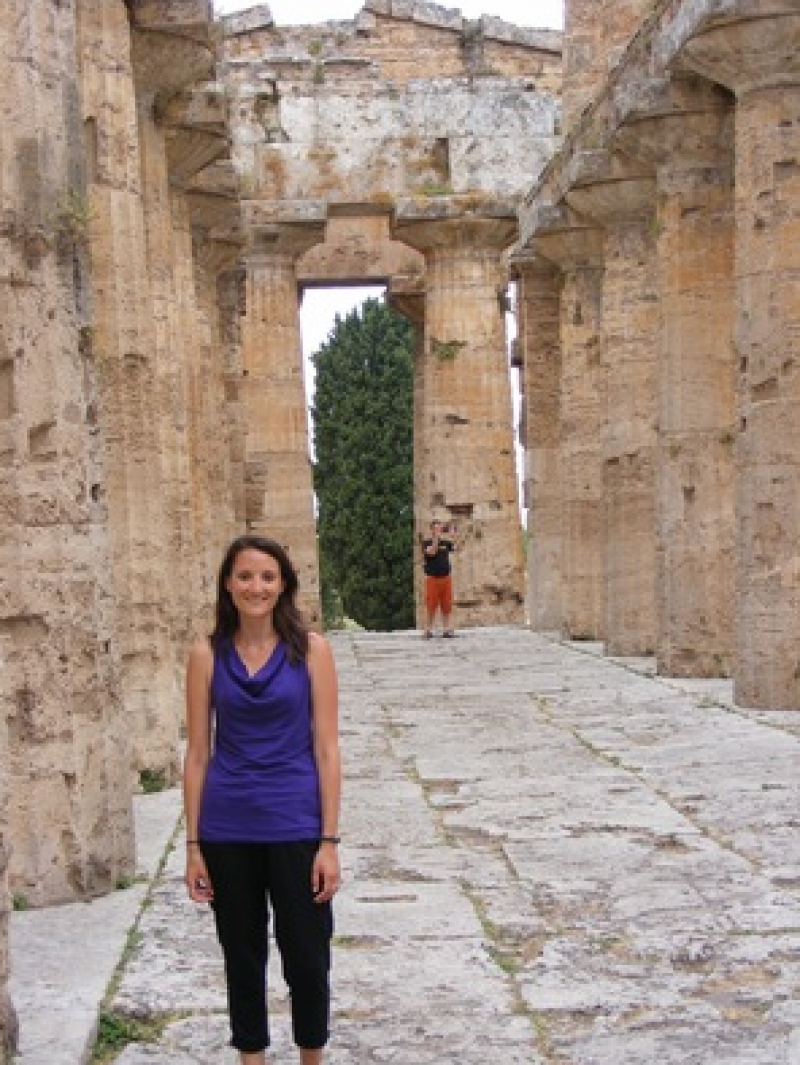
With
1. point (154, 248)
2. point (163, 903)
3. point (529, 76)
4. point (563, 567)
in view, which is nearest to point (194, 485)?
point (154, 248)

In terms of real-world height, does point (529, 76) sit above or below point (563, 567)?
above

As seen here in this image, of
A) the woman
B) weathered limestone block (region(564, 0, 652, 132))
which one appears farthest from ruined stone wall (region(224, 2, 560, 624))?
the woman

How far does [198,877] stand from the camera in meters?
4.26

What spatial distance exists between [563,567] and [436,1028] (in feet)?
50.6

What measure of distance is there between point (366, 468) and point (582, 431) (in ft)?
55.2

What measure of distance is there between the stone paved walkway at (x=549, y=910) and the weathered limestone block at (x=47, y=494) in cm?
46

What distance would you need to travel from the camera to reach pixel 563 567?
20.2m

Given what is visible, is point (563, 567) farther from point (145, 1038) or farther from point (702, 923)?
point (145, 1038)

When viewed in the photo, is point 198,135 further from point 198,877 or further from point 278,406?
point 198,877

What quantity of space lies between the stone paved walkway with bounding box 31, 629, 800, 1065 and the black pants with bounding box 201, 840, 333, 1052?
0.44 metres

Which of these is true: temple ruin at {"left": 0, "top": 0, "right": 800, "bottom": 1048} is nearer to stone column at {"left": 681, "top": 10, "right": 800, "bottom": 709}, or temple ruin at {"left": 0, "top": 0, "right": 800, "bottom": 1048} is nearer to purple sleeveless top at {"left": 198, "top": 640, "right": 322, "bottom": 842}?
stone column at {"left": 681, "top": 10, "right": 800, "bottom": 709}

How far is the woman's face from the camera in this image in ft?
14.1

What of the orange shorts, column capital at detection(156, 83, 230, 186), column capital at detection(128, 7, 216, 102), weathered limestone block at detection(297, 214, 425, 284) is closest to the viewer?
column capital at detection(128, 7, 216, 102)

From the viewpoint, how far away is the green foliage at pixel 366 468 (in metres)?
34.9
